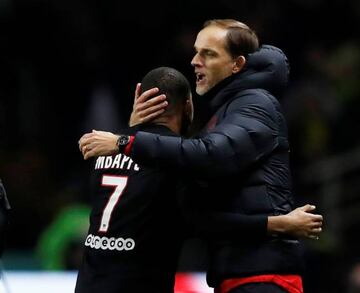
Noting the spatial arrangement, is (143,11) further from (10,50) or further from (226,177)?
(226,177)

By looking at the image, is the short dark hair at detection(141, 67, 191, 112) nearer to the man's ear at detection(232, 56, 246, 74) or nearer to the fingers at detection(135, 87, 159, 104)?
the fingers at detection(135, 87, 159, 104)

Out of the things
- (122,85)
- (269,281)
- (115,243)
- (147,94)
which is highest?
(147,94)

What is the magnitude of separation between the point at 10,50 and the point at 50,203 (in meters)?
1.59

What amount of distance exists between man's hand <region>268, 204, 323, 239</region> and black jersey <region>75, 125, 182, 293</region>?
413 millimetres

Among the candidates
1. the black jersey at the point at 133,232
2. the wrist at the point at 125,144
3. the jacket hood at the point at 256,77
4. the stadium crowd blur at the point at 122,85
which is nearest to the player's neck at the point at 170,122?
→ the black jersey at the point at 133,232

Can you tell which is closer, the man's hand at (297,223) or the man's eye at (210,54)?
the man's hand at (297,223)

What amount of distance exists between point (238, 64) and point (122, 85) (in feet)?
17.6

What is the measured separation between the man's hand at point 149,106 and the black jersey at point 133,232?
6 cm

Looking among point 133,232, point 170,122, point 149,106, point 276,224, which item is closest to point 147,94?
point 149,106

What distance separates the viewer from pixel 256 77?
5.27 meters

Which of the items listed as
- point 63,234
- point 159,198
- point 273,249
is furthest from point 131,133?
point 63,234

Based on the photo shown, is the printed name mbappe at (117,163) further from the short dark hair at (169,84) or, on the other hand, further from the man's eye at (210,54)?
the man's eye at (210,54)

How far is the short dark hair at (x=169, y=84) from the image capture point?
5.21 meters

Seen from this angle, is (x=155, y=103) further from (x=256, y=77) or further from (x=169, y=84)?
(x=256, y=77)
